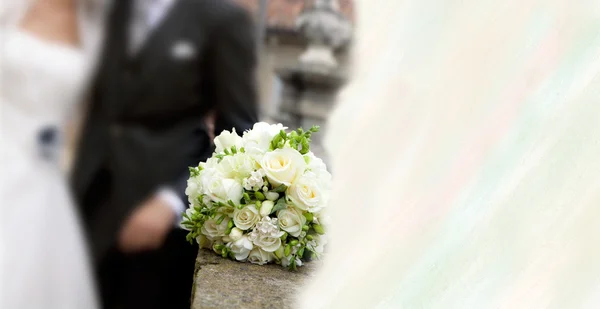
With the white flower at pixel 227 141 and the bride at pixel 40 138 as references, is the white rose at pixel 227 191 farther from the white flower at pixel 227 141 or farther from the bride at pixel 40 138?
the bride at pixel 40 138

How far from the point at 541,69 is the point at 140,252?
76 centimetres

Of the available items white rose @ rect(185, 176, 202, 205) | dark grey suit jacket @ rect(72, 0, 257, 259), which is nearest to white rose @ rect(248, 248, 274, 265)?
white rose @ rect(185, 176, 202, 205)

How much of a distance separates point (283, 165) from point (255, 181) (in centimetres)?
4

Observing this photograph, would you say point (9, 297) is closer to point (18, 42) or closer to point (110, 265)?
point (110, 265)

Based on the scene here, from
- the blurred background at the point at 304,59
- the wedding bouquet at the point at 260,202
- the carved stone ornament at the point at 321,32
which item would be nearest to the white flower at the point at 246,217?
the wedding bouquet at the point at 260,202

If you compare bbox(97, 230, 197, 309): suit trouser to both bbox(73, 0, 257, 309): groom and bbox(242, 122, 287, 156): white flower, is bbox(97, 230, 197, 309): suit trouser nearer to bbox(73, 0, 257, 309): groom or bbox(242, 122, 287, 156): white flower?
bbox(73, 0, 257, 309): groom

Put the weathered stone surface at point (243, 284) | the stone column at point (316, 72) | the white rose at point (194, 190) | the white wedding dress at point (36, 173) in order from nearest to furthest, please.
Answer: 1. the white wedding dress at point (36, 173)
2. the weathered stone surface at point (243, 284)
3. the white rose at point (194, 190)
4. the stone column at point (316, 72)

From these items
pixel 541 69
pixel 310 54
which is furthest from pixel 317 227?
pixel 541 69

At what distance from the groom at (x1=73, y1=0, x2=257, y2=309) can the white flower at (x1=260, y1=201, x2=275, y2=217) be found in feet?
0.58

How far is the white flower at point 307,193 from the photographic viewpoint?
2.08 ft

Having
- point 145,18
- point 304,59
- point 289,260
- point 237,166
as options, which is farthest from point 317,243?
point 145,18

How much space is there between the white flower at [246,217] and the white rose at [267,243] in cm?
2

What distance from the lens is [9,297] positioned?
0.34 meters

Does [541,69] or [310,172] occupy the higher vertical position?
[541,69]
